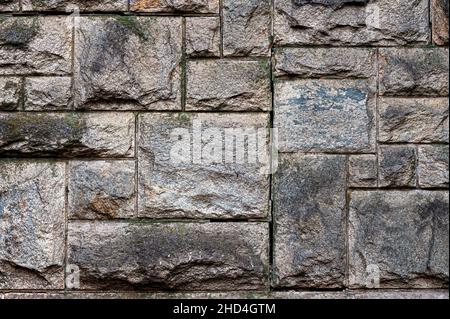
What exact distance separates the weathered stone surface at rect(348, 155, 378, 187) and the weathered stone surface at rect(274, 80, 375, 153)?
1.9 inches

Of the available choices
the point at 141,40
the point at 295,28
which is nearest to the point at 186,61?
the point at 141,40

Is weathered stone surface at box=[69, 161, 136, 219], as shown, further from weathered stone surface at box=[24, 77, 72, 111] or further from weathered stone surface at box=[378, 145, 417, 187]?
weathered stone surface at box=[378, 145, 417, 187]

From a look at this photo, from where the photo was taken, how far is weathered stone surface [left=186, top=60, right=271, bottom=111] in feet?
15.4

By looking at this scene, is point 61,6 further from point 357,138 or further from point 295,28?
point 357,138

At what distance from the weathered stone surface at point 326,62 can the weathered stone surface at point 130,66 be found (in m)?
0.56

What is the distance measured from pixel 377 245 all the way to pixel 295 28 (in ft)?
3.92

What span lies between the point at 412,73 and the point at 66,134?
181 cm

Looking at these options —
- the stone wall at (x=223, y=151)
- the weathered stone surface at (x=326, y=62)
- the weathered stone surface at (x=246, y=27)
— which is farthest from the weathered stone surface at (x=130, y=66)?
the weathered stone surface at (x=326, y=62)

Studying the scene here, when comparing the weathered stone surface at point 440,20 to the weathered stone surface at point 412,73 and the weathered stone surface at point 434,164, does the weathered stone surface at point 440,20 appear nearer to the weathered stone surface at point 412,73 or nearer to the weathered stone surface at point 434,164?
the weathered stone surface at point 412,73

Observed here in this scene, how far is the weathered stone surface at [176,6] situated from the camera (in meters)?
4.70

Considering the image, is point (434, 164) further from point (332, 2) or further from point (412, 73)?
point (332, 2)

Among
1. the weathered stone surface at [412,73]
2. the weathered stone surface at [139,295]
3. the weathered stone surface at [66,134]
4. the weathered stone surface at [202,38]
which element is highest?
the weathered stone surface at [202,38]

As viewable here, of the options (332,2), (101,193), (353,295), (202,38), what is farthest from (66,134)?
(353,295)

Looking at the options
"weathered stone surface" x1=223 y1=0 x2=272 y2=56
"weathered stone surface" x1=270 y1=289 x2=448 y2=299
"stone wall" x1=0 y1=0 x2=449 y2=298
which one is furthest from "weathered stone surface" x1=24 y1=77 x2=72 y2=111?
"weathered stone surface" x1=270 y1=289 x2=448 y2=299
